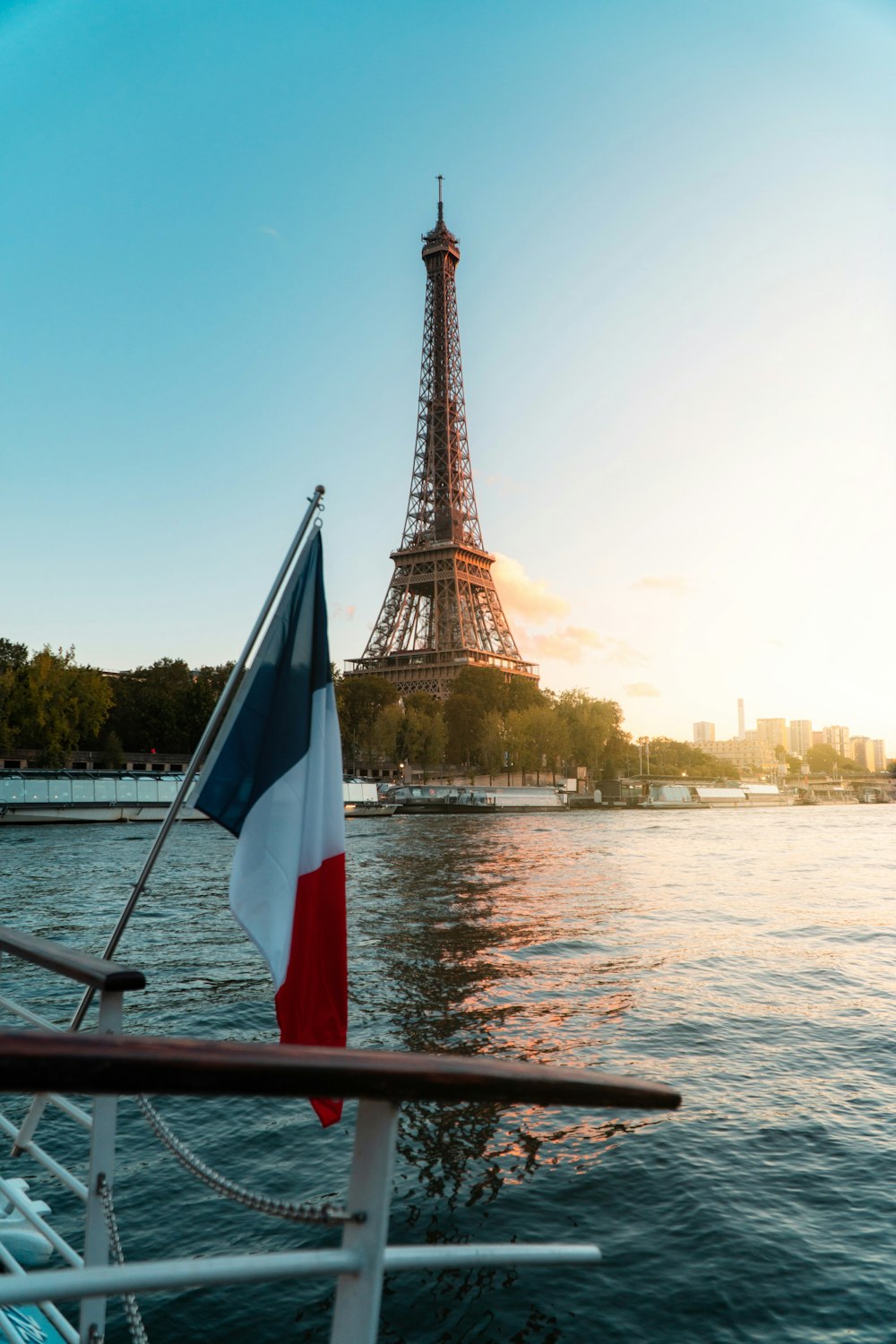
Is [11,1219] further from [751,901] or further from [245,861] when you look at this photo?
[751,901]

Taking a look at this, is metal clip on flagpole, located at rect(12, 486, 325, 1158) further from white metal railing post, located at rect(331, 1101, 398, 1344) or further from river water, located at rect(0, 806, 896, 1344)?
white metal railing post, located at rect(331, 1101, 398, 1344)

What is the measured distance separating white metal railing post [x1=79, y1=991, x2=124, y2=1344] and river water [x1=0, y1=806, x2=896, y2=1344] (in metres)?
3.36

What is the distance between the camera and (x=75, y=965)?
2908 mm

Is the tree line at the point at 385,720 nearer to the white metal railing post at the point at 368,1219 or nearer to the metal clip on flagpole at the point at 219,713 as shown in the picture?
the metal clip on flagpole at the point at 219,713

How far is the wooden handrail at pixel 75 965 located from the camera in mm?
2740

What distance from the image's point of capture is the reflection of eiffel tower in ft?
324

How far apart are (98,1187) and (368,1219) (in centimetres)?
145

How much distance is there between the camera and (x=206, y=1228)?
6.91m

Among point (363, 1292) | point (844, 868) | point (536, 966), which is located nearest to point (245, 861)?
point (363, 1292)

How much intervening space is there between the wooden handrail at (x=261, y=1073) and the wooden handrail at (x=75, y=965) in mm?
1117

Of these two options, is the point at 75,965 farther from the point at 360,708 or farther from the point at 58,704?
the point at 360,708

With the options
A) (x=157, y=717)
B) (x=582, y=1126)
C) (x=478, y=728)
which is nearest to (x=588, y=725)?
(x=478, y=728)

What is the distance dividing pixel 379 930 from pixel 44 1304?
1714 centimetres

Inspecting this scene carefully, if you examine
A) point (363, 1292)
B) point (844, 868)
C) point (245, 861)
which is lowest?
point (844, 868)
